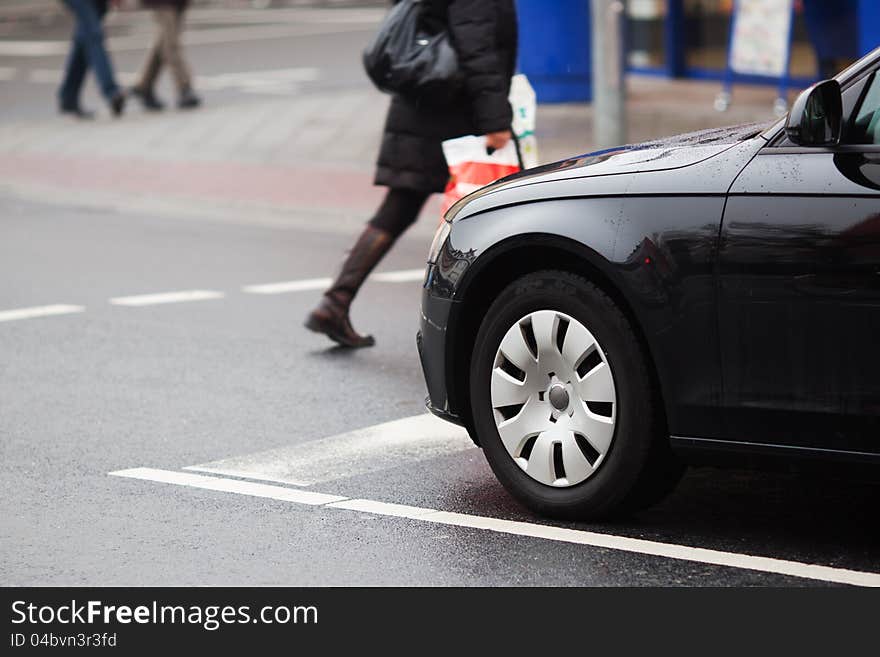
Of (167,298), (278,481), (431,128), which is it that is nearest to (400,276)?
(167,298)

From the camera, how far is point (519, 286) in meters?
5.44

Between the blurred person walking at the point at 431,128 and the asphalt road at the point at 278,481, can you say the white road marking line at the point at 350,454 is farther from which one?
the blurred person walking at the point at 431,128

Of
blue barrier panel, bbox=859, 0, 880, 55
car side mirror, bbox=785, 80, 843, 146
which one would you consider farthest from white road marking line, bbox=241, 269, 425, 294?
car side mirror, bbox=785, 80, 843, 146

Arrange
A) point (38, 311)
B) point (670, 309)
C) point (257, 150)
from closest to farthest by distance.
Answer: point (670, 309), point (38, 311), point (257, 150)

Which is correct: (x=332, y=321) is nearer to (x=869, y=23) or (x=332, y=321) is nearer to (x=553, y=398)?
(x=553, y=398)

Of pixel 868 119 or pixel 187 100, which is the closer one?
pixel 868 119

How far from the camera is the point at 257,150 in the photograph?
16.1 m

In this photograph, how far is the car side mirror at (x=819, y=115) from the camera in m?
4.83

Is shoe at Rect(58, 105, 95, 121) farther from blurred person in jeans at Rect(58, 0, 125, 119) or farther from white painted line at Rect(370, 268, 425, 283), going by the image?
white painted line at Rect(370, 268, 425, 283)

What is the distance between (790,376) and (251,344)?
4.17 meters

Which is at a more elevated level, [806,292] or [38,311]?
[806,292]

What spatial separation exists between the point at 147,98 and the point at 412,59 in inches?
455

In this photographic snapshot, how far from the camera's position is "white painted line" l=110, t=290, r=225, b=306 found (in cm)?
977
